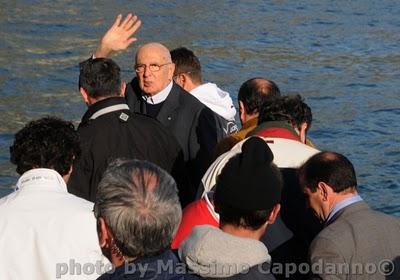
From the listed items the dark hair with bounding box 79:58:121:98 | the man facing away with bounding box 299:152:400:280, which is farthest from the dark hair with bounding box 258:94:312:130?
the dark hair with bounding box 79:58:121:98

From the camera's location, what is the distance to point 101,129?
6.06 meters

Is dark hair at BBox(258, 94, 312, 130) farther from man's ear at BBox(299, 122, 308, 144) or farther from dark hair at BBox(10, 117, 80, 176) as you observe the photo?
dark hair at BBox(10, 117, 80, 176)

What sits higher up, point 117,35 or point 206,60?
point 117,35

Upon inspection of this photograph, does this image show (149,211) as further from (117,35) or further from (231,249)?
(117,35)

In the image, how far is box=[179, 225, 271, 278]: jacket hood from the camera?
413cm

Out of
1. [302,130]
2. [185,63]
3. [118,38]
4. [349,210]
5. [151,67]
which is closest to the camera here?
[349,210]

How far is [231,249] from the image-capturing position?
13.6ft

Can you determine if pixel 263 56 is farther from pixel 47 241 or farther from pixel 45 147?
pixel 47 241

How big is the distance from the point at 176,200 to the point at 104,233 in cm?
27

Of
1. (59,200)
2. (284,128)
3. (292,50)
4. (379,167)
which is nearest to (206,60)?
(292,50)

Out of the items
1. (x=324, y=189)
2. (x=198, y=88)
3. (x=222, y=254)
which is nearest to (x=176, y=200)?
(x=222, y=254)

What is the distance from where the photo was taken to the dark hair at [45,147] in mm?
4609

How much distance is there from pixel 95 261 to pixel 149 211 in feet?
2.49

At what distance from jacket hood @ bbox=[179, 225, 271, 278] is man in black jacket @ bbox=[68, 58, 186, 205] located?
1883mm
